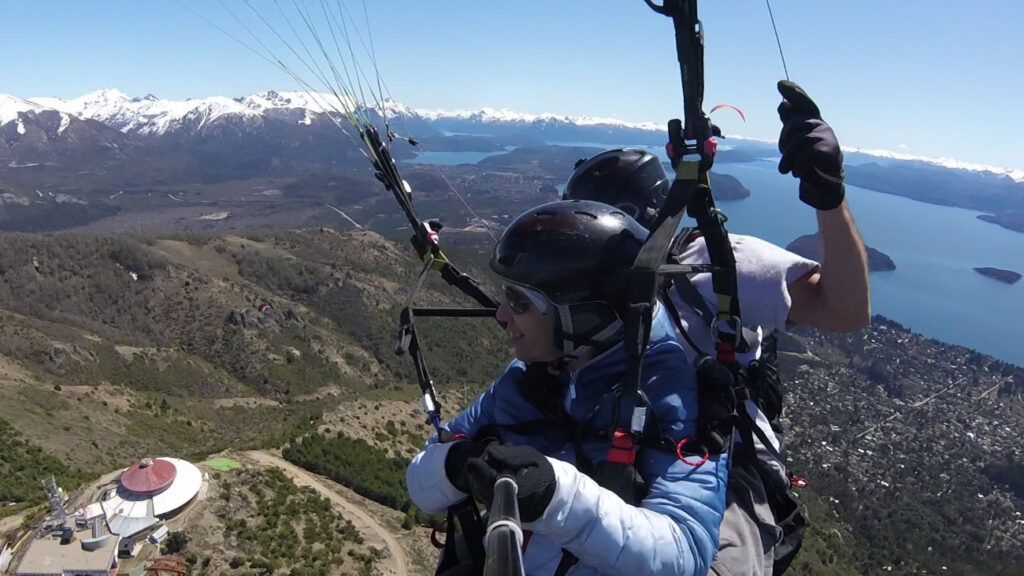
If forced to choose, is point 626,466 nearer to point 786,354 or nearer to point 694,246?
point 694,246

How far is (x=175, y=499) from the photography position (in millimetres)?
23203

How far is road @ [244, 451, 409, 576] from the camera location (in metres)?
24.4

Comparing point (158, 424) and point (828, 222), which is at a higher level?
point (828, 222)

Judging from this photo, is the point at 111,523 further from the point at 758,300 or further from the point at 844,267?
the point at 844,267

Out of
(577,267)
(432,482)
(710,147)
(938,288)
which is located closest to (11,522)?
(432,482)

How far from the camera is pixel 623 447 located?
2.53m

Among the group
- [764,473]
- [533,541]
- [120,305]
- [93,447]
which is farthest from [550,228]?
[120,305]

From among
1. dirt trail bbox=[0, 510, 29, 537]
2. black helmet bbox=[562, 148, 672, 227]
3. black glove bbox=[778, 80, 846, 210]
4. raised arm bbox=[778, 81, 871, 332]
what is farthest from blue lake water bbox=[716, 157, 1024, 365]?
black glove bbox=[778, 80, 846, 210]

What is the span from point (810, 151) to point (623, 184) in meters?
1.84

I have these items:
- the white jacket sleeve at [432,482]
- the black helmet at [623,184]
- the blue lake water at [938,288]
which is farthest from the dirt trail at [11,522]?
the blue lake water at [938,288]

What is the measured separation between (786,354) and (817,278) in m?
131

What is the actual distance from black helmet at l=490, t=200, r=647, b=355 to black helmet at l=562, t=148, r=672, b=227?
162cm

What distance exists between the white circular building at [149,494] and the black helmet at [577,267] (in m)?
25.0

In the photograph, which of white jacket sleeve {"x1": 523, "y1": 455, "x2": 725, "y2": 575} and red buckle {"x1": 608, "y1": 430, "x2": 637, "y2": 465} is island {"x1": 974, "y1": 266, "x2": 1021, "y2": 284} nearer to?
white jacket sleeve {"x1": 523, "y1": 455, "x2": 725, "y2": 575}
